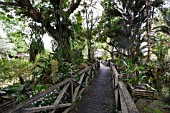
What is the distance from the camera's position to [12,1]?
4.25 metres

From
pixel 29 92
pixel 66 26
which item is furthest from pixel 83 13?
pixel 29 92

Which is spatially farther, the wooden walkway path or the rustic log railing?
the wooden walkway path

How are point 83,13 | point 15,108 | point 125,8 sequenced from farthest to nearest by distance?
point 83,13 → point 125,8 → point 15,108

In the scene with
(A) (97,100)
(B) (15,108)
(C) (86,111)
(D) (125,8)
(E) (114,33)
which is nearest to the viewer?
(B) (15,108)

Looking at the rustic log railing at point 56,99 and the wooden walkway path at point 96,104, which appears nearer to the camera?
the rustic log railing at point 56,99

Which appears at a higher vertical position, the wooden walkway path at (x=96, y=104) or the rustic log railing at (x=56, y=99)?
the rustic log railing at (x=56, y=99)

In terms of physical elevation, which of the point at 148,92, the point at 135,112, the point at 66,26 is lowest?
the point at 148,92

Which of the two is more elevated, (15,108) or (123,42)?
(123,42)

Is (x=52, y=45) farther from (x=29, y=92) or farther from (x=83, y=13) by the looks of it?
(x=83, y=13)

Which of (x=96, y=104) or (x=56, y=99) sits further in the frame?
(x=96, y=104)

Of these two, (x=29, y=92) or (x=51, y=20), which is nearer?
(x=29, y=92)

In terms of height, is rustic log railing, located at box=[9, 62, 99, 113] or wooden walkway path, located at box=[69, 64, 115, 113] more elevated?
rustic log railing, located at box=[9, 62, 99, 113]

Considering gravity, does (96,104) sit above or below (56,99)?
below

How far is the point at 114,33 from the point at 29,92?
8665 millimetres
